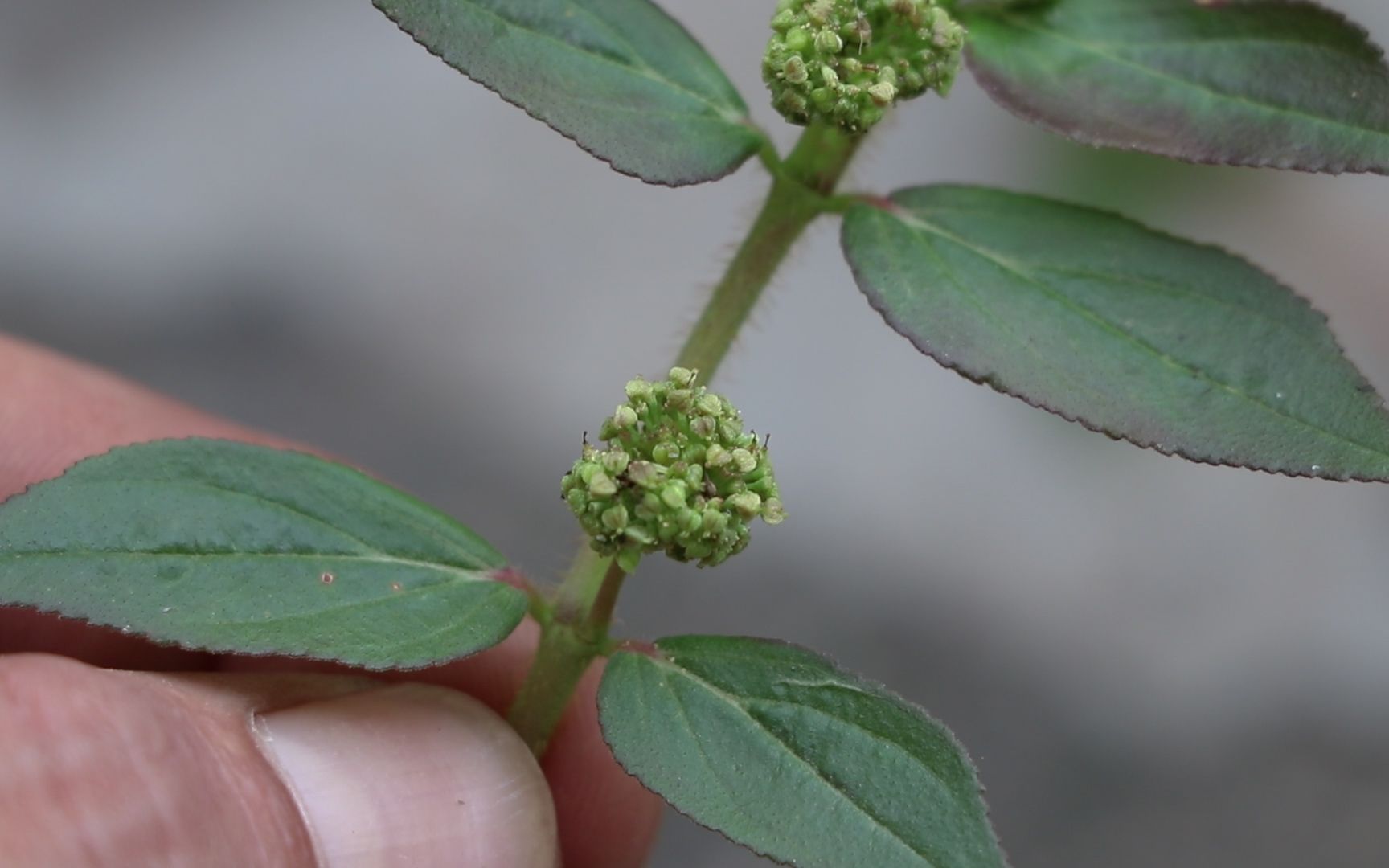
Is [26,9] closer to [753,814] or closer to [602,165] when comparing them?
[602,165]

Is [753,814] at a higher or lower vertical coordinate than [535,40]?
lower

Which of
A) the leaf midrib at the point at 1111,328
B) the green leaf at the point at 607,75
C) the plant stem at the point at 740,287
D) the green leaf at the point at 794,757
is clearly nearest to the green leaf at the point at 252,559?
the plant stem at the point at 740,287

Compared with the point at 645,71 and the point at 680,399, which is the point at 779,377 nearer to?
the point at 645,71

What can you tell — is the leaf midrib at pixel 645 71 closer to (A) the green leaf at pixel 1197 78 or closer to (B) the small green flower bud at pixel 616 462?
(A) the green leaf at pixel 1197 78

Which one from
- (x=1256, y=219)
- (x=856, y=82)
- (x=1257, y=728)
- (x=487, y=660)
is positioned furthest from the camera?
(x=1256, y=219)

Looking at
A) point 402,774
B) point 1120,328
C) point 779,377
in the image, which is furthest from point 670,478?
point 779,377

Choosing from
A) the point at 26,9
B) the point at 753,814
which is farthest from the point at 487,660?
the point at 26,9
